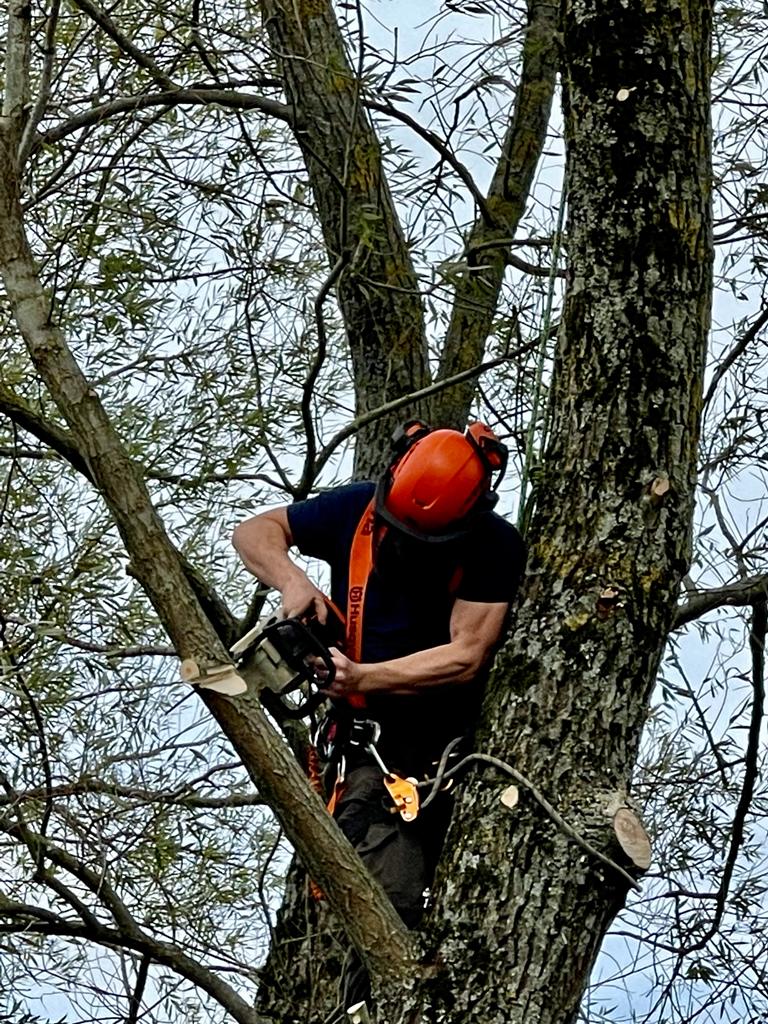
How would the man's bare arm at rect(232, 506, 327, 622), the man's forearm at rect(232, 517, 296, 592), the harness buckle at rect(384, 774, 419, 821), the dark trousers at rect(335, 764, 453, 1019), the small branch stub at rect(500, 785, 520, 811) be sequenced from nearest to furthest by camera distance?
1. the small branch stub at rect(500, 785, 520, 811)
2. the dark trousers at rect(335, 764, 453, 1019)
3. the harness buckle at rect(384, 774, 419, 821)
4. the man's bare arm at rect(232, 506, 327, 622)
5. the man's forearm at rect(232, 517, 296, 592)

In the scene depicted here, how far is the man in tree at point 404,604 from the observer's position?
3.23 metres

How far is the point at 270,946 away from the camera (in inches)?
167

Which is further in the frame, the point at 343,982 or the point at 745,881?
the point at 745,881

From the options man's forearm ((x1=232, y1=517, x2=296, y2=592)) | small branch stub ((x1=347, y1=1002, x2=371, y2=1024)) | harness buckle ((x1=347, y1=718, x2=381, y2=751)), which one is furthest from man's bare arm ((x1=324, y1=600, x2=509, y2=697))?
small branch stub ((x1=347, y1=1002, x2=371, y2=1024))

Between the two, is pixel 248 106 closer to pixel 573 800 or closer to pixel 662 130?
pixel 662 130

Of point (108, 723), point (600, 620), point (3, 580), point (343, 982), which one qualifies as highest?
point (3, 580)

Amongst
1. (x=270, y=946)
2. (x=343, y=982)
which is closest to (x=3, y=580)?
(x=270, y=946)

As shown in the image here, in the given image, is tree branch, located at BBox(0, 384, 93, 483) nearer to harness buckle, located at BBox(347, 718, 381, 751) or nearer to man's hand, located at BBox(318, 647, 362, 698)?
man's hand, located at BBox(318, 647, 362, 698)

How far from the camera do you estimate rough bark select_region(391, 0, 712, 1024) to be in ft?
9.11

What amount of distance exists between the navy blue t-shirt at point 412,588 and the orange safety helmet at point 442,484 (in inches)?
1.8

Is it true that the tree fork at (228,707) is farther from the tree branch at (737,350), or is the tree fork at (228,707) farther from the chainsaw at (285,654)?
the tree branch at (737,350)

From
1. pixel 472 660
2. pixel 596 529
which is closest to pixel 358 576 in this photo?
pixel 472 660

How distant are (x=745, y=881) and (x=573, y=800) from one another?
1456mm

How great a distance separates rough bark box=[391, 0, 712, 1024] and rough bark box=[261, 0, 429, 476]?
130cm
